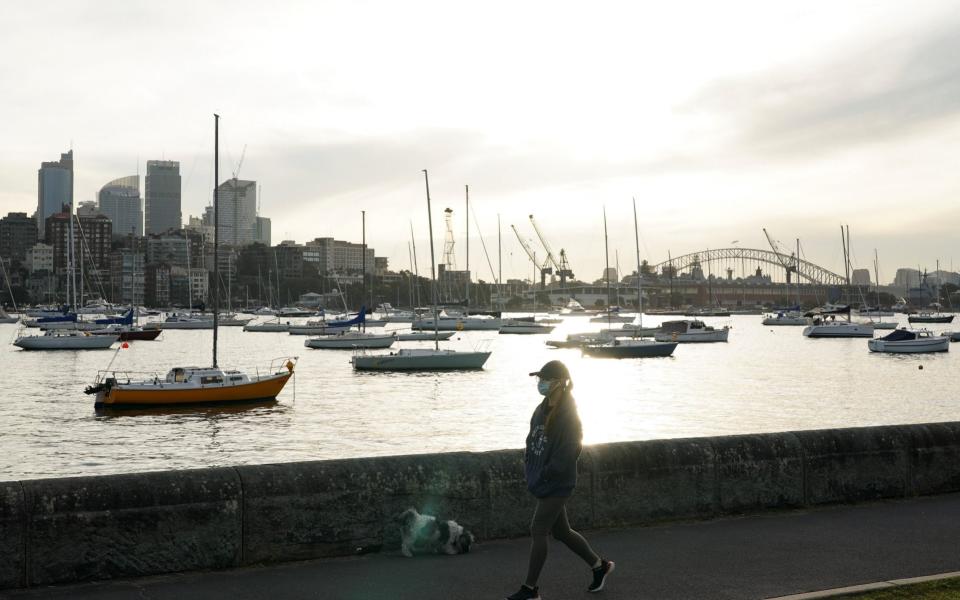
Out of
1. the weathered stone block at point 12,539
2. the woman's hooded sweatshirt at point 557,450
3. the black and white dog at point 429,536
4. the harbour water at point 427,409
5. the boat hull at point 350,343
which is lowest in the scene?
the harbour water at point 427,409

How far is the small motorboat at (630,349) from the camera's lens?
98.4 m

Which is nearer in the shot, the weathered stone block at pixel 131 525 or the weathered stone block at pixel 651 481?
the weathered stone block at pixel 131 525

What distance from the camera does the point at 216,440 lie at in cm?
4188

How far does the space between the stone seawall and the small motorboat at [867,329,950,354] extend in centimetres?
10051

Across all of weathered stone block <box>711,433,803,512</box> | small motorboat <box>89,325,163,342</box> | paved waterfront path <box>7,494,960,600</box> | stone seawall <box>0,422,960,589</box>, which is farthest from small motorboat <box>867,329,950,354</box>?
paved waterfront path <box>7,494,960,600</box>

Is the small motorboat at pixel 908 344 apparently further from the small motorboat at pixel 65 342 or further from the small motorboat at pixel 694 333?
the small motorboat at pixel 65 342

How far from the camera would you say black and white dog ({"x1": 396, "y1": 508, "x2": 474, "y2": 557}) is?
32.9ft

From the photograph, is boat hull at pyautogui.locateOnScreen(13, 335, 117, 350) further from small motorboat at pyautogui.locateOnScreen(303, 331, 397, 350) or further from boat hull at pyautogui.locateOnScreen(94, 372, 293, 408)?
boat hull at pyautogui.locateOnScreen(94, 372, 293, 408)

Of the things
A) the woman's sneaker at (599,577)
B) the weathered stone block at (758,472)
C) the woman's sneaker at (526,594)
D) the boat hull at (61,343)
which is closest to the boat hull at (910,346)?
the boat hull at (61,343)

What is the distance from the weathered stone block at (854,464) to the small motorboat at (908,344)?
332ft

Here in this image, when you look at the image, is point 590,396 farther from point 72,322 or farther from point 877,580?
point 72,322

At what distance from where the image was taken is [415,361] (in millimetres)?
78500

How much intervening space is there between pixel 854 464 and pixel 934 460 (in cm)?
137

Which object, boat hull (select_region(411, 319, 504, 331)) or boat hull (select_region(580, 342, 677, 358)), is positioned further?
boat hull (select_region(411, 319, 504, 331))
